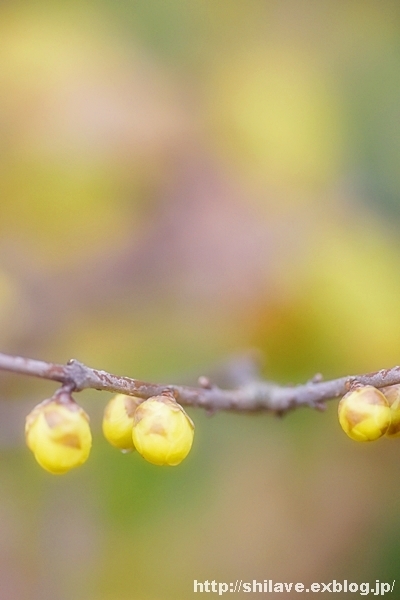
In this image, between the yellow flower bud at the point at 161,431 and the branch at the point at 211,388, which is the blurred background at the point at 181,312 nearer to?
the branch at the point at 211,388

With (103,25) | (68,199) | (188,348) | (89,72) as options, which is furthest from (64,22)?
(188,348)

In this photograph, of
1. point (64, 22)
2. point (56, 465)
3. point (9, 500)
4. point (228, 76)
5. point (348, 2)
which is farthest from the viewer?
point (348, 2)

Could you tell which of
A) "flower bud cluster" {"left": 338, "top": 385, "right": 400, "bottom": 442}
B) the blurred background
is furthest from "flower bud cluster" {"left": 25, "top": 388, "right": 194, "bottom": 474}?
the blurred background

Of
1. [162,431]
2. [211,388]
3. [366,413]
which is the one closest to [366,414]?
[366,413]

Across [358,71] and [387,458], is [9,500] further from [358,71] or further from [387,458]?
[358,71]

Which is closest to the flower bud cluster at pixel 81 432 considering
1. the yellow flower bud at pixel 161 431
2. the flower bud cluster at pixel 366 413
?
the yellow flower bud at pixel 161 431

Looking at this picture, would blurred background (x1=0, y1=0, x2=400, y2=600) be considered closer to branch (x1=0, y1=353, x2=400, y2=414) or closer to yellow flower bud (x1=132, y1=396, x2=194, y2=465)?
branch (x1=0, y1=353, x2=400, y2=414)
